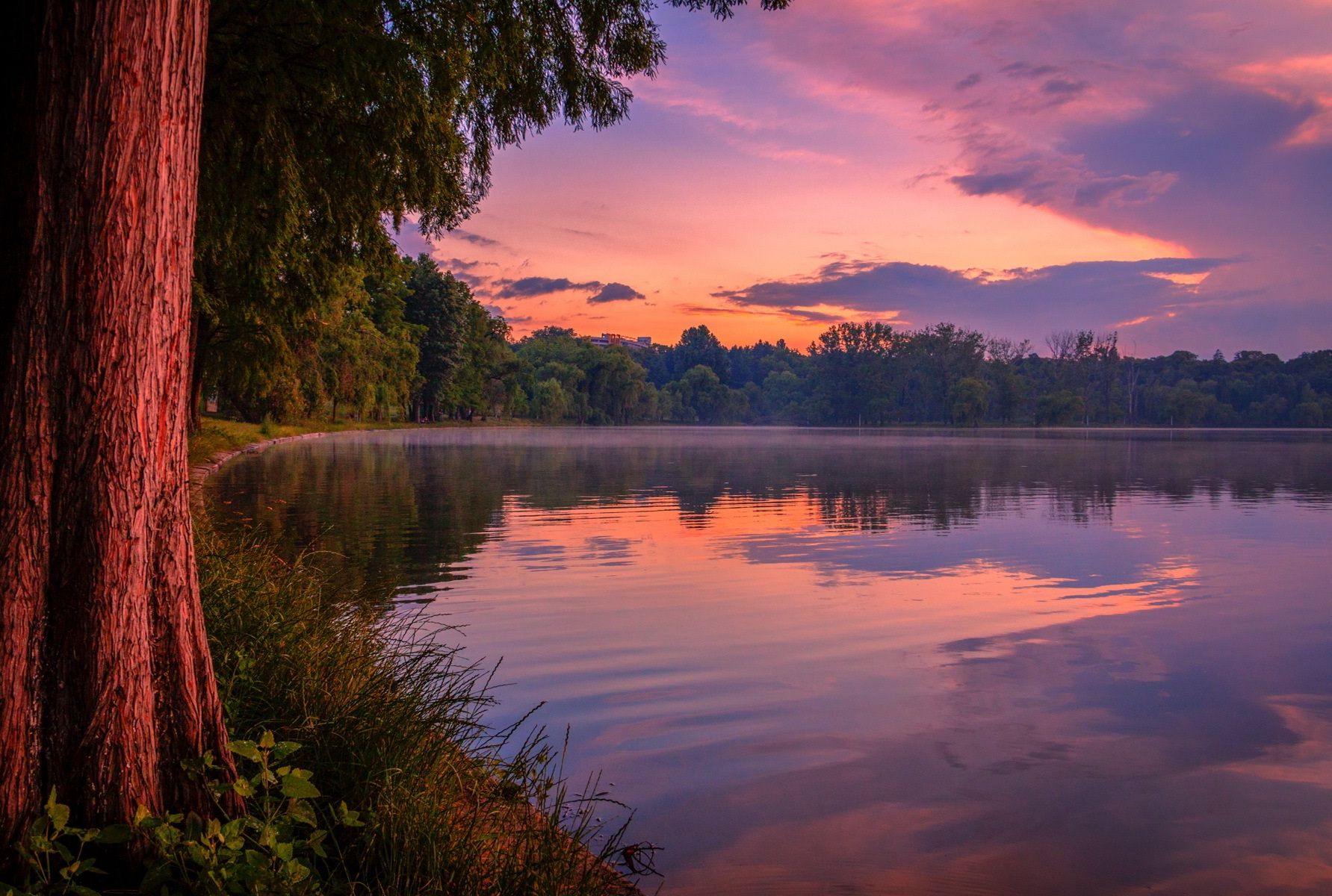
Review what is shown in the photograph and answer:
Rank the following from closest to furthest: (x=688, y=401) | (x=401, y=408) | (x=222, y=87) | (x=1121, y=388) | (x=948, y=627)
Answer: (x=222, y=87) < (x=948, y=627) < (x=401, y=408) < (x=1121, y=388) < (x=688, y=401)

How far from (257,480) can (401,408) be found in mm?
62926

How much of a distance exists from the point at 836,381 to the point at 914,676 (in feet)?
625

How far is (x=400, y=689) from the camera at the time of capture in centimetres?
511

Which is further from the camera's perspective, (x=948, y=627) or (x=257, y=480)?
(x=257, y=480)

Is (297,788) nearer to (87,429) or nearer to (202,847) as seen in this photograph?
(202,847)

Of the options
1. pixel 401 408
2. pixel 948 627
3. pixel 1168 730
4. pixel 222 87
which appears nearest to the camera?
pixel 1168 730

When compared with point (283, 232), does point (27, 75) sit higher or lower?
lower

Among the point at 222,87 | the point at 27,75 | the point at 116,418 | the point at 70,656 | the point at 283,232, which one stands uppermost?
the point at 222,87

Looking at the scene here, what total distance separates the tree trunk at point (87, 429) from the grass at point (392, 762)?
696 mm

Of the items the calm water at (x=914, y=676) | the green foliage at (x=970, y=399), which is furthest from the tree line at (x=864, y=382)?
the calm water at (x=914, y=676)

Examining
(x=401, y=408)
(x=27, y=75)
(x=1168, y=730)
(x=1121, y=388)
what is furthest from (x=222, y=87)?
(x=1121, y=388)

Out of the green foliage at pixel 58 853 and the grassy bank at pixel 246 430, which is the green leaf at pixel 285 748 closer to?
the green foliage at pixel 58 853

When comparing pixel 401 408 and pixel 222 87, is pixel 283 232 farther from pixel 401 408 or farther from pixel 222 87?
pixel 401 408

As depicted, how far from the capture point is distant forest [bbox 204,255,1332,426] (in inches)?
3219
